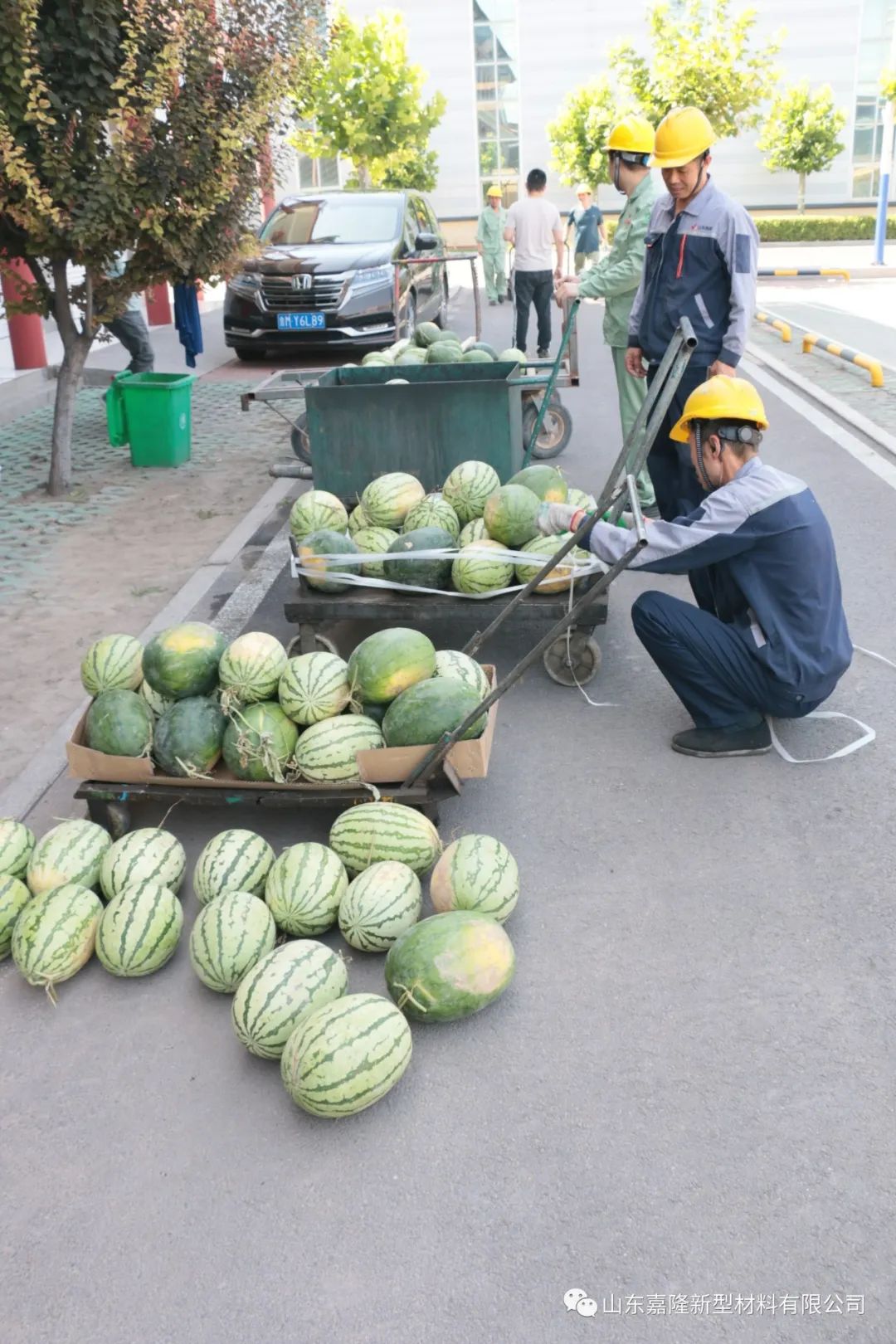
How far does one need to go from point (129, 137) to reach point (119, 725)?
18.5ft

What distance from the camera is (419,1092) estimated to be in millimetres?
3244

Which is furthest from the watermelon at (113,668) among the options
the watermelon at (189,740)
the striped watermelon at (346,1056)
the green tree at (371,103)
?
the green tree at (371,103)

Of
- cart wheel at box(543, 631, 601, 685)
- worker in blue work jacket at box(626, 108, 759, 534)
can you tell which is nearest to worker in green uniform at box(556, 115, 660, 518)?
worker in blue work jacket at box(626, 108, 759, 534)

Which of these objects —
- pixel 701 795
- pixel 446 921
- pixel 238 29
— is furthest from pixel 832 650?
pixel 238 29

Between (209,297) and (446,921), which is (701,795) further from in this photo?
(209,297)

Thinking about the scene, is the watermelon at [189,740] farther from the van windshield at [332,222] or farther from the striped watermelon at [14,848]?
the van windshield at [332,222]

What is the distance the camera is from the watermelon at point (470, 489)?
6.20m

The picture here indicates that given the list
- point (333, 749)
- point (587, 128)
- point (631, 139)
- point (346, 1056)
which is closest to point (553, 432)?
point (631, 139)

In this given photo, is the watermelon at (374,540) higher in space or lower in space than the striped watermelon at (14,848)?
higher

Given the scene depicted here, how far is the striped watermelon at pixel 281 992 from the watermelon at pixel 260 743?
3.17 ft

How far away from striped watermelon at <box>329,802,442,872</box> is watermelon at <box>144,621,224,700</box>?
0.92 metres

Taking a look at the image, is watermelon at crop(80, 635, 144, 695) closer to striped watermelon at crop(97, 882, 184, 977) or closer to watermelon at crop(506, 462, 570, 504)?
striped watermelon at crop(97, 882, 184, 977)

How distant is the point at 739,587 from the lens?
4.82 m

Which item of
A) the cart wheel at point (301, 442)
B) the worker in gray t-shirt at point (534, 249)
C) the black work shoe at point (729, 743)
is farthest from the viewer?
the worker in gray t-shirt at point (534, 249)
